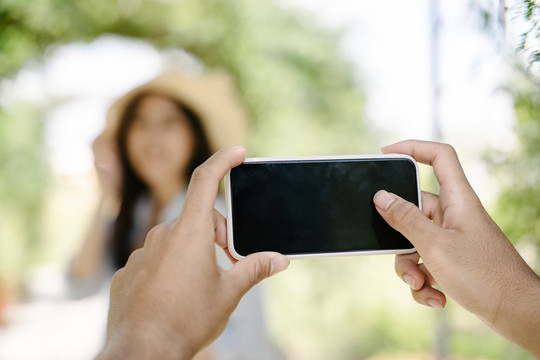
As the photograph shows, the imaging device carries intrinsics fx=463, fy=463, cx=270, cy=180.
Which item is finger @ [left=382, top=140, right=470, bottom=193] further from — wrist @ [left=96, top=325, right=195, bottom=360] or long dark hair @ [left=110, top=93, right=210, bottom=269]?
long dark hair @ [left=110, top=93, right=210, bottom=269]

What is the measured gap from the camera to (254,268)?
1.54 feet

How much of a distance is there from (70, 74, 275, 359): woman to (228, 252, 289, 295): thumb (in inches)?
37.0

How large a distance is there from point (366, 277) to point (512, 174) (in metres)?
1.42

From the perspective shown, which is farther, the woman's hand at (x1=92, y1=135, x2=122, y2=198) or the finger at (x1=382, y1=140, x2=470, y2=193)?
the woman's hand at (x1=92, y1=135, x2=122, y2=198)

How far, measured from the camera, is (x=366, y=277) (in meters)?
2.18

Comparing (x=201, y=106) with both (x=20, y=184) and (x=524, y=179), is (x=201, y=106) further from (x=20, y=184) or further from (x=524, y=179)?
(x=20, y=184)

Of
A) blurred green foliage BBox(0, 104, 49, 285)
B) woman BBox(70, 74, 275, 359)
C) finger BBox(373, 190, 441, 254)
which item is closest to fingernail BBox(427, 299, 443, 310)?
finger BBox(373, 190, 441, 254)

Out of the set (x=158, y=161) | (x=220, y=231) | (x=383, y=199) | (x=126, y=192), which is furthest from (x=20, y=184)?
(x=383, y=199)

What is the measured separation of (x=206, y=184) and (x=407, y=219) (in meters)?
A: 0.21

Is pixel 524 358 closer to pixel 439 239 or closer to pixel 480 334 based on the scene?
pixel 439 239

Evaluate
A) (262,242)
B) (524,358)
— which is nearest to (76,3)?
(262,242)

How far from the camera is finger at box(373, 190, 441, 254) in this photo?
0.47 metres

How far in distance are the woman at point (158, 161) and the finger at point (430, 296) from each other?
878 millimetres

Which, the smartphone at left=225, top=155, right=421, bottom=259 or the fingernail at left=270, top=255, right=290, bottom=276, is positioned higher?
the smartphone at left=225, top=155, right=421, bottom=259
